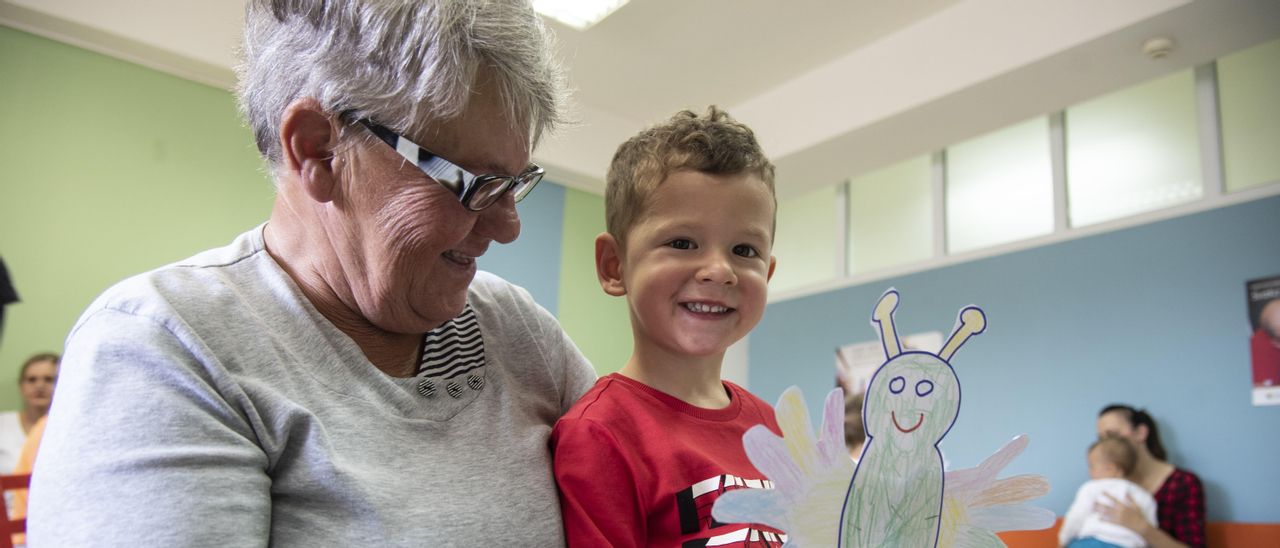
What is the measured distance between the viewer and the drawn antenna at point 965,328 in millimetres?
928

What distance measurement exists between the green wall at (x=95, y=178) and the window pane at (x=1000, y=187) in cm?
363

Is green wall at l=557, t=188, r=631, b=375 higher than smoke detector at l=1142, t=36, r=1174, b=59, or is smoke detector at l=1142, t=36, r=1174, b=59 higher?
smoke detector at l=1142, t=36, r=1174, b=59

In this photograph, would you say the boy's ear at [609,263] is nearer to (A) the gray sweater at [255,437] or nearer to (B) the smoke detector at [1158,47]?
(A) the gray sweater at [255,437]

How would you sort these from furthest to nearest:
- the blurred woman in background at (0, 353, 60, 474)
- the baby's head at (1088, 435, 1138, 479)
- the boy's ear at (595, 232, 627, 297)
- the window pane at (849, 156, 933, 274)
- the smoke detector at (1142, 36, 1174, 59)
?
the window pane at (849, 156, 933, 274) < the baby's head at (1088, 435, 1138, 479) < the smoke detector at (1142, 36, 1174, 59) < the blurred woman in background at (0, 353, 60, 474) < the boy's ear at (595, 232, 627, 297)

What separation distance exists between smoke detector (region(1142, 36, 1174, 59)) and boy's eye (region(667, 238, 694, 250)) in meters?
3.37

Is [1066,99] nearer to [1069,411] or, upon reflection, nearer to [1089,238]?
[1089,238]

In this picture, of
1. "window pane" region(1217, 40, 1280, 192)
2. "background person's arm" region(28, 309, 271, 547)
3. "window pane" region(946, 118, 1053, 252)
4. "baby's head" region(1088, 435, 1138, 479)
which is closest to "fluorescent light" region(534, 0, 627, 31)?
"window pane" region(946, 118, 1053, 252)

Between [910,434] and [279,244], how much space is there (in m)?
0.71

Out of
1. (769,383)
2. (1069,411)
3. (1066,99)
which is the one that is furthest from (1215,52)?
(769,383)

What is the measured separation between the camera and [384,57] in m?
0.92

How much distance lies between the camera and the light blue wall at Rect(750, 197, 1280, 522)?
3.86 metres

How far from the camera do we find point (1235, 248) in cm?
396

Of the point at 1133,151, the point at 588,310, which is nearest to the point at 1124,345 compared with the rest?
the point at 1133,151

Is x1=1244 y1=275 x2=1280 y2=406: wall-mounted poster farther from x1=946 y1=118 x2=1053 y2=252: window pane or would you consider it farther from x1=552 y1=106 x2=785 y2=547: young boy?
x1=552 y1=106 x2=785 y2=547: young boy
